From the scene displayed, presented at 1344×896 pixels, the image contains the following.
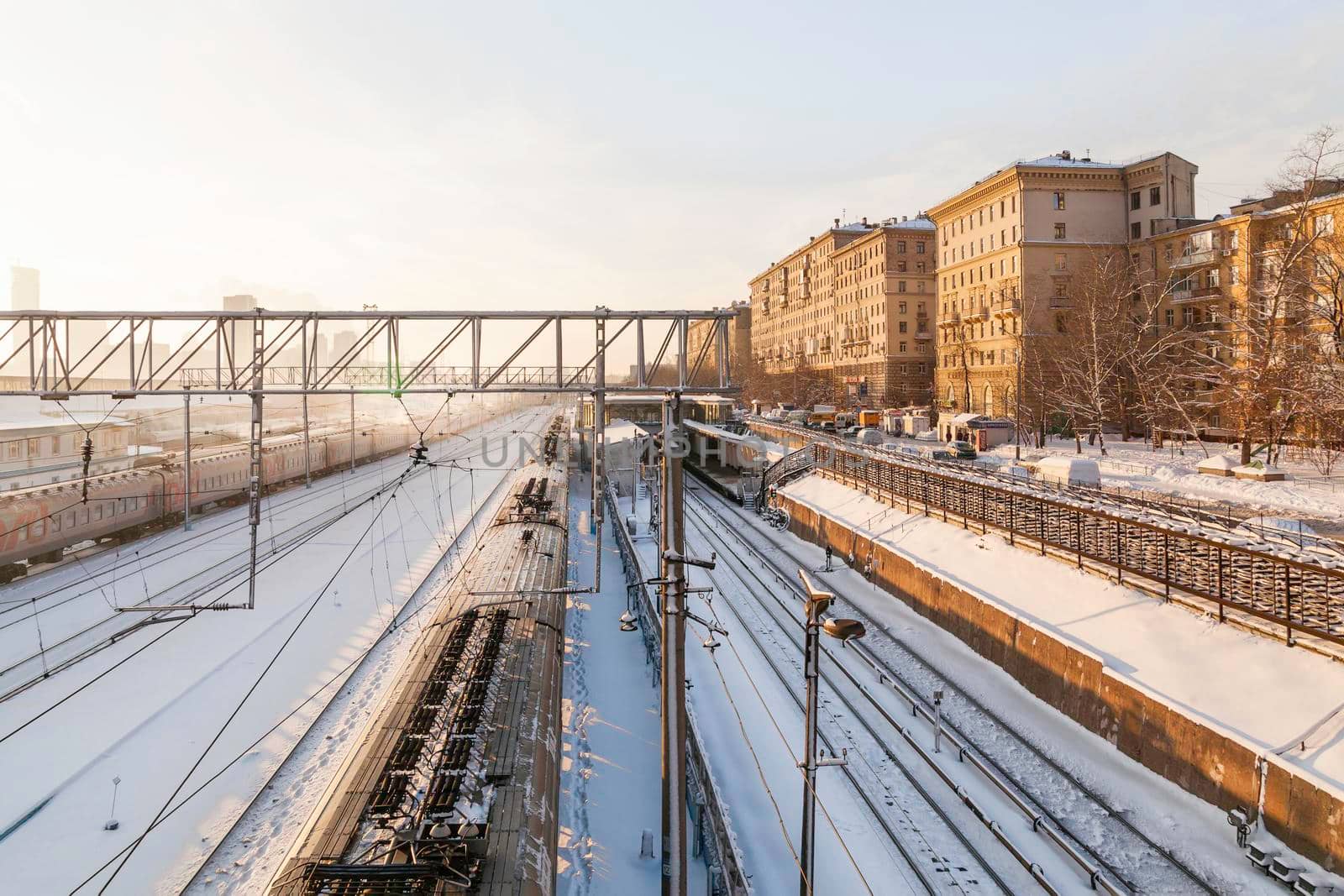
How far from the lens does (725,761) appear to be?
40.9 feet

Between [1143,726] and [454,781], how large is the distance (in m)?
10.8

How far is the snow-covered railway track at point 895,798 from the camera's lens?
9.55 m

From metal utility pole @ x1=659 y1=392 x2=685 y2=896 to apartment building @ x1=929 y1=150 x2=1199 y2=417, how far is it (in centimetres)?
4560

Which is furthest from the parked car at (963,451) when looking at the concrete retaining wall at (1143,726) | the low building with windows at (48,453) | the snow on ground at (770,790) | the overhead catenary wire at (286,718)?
the low building with windows at (48,453)

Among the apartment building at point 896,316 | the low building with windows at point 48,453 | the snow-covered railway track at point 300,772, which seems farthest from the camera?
the apartment building at point 896,316

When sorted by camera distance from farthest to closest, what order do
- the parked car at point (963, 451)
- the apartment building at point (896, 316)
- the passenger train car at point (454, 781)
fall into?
the apartment building at point (896, 316), the parked car at point (963, 451), the passenger train car at point (454, 781)

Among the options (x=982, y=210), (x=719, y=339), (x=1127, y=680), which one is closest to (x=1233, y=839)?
(x=1127, y=680)

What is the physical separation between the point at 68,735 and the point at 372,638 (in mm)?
6372

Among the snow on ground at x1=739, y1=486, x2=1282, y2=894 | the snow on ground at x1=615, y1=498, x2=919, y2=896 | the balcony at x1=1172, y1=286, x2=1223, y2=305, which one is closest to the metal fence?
the snow on ground at x1=739, y1=486, x2=1282, y2=894

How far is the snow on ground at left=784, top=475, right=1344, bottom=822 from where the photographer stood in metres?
9.80

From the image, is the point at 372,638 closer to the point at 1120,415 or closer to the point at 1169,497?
the point at 1169,497

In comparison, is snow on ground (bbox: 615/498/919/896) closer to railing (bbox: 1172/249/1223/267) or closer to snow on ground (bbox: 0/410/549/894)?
snow on ground (bbox: 0/410/549/894)

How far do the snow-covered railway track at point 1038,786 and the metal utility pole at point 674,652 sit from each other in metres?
5.42

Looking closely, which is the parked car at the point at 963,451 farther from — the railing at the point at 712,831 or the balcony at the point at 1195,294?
the railing at the point at 712,831
